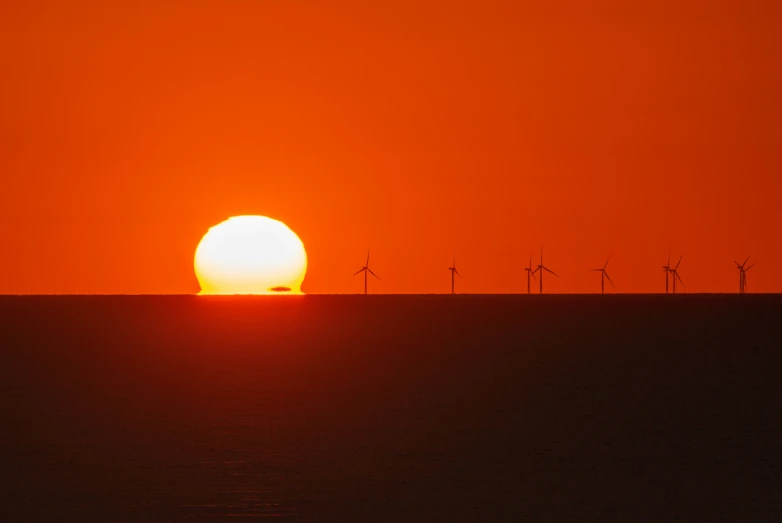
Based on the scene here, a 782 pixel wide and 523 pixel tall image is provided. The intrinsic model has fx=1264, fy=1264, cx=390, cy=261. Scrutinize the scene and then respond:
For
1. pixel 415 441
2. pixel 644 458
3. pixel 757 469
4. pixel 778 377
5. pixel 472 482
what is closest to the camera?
pixel 472 482

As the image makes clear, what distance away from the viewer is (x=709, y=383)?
206ft

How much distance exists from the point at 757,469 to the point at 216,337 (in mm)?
91307

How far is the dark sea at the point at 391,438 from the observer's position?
1069 inches

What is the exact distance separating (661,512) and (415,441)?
13.1m

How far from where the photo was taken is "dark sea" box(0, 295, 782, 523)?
27.2 metres

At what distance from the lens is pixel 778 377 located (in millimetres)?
67250

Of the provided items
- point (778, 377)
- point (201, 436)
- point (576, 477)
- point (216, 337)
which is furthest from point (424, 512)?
point (216, 337)

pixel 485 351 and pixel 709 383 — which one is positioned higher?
pixel 485 351

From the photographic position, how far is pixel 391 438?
39.2m

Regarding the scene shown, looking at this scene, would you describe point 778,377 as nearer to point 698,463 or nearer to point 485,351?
point 485,351

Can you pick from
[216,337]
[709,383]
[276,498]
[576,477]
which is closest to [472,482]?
→ [576,477]

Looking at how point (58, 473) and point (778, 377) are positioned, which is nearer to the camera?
point (58, 473)

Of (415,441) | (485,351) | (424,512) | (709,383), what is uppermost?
(485,351)

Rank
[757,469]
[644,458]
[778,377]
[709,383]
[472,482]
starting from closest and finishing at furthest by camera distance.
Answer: [472,482]
[757,469]
[644,458]
[709,383]
[778,377]
